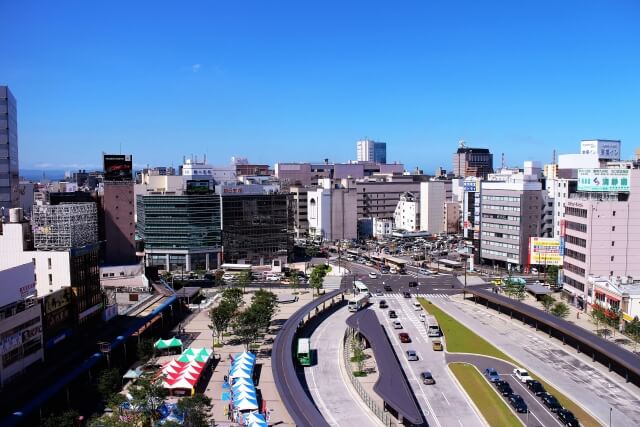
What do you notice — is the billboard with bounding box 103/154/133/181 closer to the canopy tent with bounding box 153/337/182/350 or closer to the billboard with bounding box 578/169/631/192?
the canopy tent with bounding box 153/337/182/350

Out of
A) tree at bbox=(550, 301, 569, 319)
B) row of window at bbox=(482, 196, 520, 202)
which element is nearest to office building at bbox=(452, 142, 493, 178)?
row of window at bbox=(482, 196, 520, 202)

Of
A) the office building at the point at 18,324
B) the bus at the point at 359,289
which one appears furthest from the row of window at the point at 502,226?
the office building at the point at 18,324

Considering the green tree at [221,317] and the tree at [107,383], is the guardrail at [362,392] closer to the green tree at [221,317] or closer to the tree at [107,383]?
the green tree at [221,317]

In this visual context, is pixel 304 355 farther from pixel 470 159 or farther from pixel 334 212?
pixel 470 159

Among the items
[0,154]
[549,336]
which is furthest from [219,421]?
[0,154]

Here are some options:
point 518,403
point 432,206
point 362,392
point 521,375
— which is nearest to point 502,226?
point 432,206
